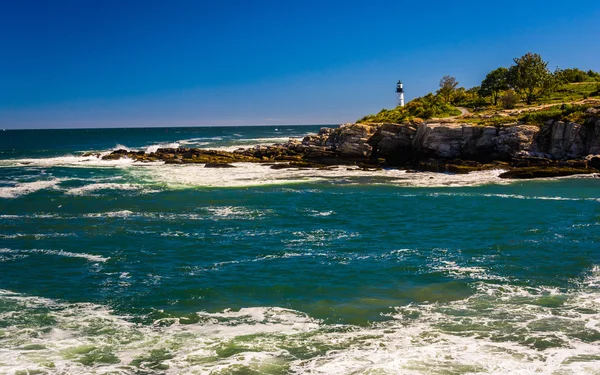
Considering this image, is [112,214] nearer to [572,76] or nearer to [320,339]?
[320,339]

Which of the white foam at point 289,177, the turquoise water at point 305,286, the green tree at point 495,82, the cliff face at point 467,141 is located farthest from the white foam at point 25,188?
the green tree at point 495,82

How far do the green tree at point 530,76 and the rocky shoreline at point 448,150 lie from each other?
21.9m

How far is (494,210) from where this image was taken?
2678 centimetres

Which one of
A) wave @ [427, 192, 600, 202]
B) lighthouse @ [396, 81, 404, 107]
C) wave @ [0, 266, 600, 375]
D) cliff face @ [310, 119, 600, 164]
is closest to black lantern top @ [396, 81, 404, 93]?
lighthouse @ [396, 81, 404, 107]

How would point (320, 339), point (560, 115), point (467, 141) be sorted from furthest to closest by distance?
1. point (467, 141)
2. point (560, 115)
3. point (320, 339)

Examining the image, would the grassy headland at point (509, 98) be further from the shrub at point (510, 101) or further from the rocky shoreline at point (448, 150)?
the rocky shoreline at point (448, 150)

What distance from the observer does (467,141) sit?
4734 cm

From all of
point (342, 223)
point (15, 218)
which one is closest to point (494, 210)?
point (342, 223)

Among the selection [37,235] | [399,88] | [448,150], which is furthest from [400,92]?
[37,235]

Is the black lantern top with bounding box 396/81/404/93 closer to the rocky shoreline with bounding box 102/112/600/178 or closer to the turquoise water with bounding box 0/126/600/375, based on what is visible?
the rocky shoreline with bounding box 102/112/600/178

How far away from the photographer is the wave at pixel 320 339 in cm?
1012

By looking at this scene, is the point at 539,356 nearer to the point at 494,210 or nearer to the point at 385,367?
the point at 385,367

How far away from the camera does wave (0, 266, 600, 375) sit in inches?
398

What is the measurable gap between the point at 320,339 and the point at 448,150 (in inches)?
1561
